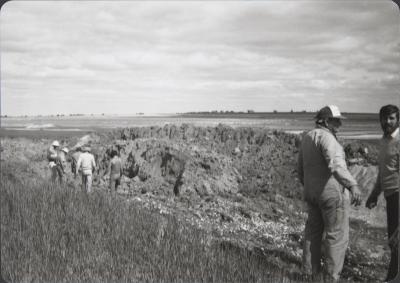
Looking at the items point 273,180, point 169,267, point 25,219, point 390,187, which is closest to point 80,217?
point 25,219

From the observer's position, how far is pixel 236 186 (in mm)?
15016

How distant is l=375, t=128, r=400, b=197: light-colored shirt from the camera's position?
16.4 feet

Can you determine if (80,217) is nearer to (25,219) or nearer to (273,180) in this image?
(25,219)

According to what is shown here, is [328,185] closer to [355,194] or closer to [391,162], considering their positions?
[355,194]

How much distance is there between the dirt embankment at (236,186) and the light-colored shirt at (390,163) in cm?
180

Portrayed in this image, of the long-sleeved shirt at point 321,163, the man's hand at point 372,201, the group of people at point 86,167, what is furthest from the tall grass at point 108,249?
the group of people at point 86,167

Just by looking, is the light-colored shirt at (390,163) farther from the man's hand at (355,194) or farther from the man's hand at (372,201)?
the man's hand at (355,194)

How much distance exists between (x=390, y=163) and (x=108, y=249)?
337 centimetres

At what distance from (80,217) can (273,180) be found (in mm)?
10243

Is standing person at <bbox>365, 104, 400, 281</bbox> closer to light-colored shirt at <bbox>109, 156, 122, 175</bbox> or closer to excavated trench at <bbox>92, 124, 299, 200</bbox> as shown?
light-colored shirt at <bbox>109, 156, 122, 175</bbox>

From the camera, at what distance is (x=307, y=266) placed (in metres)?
5.43

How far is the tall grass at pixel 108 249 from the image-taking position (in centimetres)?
461

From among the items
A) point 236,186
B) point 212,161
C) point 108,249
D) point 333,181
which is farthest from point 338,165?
point 212,161

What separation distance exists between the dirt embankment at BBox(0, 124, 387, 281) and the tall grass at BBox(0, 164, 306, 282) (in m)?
1.56
